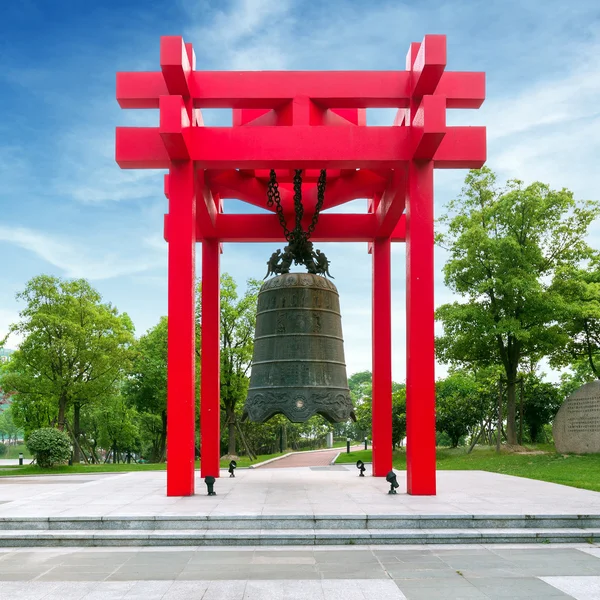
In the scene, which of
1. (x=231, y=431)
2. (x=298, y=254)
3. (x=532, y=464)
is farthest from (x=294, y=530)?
(x=231, y=431)

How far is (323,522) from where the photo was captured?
793 cm

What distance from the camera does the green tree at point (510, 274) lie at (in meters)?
22.7

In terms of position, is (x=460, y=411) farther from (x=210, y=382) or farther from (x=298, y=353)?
(x=298, y=353)

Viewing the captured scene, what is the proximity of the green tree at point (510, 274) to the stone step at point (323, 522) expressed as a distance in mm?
14698

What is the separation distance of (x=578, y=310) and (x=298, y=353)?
14419 millimetres

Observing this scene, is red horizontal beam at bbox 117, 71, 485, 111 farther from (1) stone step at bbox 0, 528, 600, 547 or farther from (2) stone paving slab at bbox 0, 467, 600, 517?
(1) stone step at bbox 0, 528, 600, 547

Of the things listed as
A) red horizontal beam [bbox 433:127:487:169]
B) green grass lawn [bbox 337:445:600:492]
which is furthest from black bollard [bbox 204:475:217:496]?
green grass lawn [bbox 337:445:600:492]

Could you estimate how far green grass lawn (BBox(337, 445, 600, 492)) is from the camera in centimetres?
1423

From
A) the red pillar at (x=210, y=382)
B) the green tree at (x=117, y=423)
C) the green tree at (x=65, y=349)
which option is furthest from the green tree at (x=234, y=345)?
the red pillar at (x=210, y=382)

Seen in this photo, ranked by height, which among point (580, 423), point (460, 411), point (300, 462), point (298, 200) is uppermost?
point (298, 200)

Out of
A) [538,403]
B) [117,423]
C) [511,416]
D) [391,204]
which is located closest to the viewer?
[391,204]

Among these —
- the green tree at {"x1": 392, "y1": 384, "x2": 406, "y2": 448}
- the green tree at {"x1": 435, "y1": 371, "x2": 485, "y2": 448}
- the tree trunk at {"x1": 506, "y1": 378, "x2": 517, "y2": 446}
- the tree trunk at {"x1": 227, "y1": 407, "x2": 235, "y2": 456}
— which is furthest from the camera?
the tree trunk at {"x1": 227, "y1": 407, "x2": 235, "y2": 456}

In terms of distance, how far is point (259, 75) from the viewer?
1095 centimetres

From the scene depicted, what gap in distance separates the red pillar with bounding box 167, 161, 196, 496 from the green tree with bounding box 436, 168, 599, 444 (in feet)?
47.2
